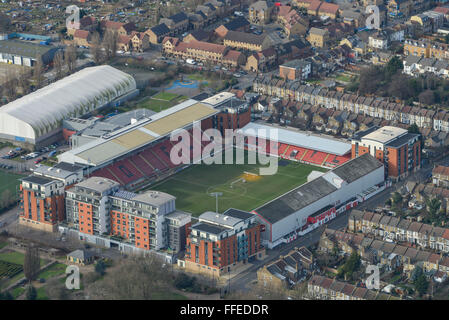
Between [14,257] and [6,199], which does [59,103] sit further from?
[14,257]

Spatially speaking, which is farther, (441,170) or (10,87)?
(10,87)

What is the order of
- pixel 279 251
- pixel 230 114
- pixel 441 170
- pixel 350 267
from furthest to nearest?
pixel 230 114
pixel 441 170
pixel 279 251
pixel 350 267

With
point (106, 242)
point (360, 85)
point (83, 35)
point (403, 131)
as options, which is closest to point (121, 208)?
point (106, 242)

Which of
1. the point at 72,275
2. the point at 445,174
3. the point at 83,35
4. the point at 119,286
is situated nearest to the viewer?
the point at 119,286

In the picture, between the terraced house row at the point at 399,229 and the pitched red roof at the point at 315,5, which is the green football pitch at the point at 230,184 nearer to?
the terraced house row at the point at 399,229

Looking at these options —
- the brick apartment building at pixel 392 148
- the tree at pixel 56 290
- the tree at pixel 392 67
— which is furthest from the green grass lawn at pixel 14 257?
the tree at pixel 392 67

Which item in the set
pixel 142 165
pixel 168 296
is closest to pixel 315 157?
pixel 142 165

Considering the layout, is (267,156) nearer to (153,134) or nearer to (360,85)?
(153,134)
